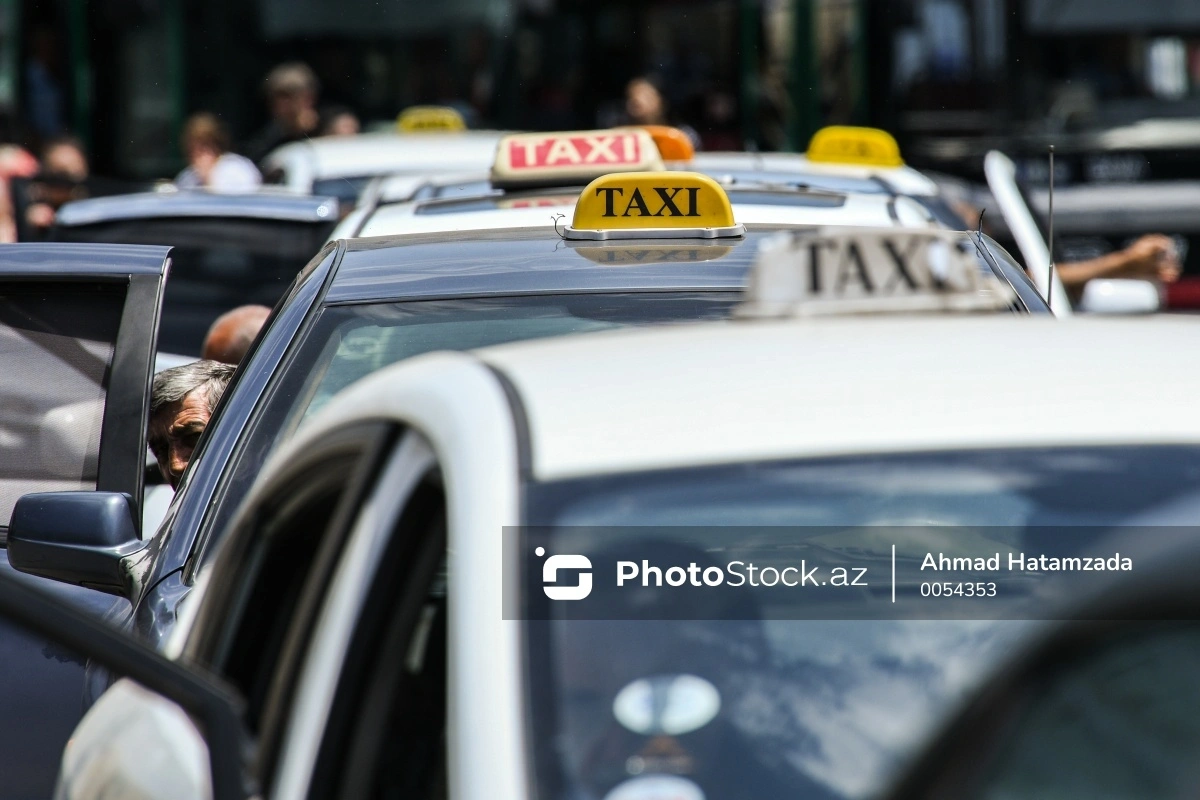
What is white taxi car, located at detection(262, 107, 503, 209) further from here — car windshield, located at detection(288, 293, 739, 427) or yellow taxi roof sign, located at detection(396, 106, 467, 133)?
car windshield, located at detection(288, 293, 739, 427)

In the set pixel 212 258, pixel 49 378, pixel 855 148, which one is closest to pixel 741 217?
pixel 49 378

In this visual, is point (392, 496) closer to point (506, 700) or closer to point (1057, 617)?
point (506, 700)

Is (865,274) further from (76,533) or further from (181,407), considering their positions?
(181,407)

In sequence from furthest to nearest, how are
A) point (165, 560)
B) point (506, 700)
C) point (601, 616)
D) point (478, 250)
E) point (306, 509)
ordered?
point (478, 250) < point (165, 560) < point (306, 509) < point (601, 616) < point (506, 700)

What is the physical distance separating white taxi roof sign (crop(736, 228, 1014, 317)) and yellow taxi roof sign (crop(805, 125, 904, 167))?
4492 millimetres

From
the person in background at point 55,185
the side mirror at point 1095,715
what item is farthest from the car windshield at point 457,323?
the person in background at point 55,185

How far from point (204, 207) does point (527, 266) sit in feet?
11.6

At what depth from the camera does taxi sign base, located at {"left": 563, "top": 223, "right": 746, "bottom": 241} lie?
370 centimetres

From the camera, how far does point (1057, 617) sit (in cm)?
Answer: 156

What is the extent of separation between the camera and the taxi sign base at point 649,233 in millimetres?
3703

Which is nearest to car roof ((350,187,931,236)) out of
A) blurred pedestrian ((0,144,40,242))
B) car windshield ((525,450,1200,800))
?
car windshield ((525,450,1200,800))

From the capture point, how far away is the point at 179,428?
4.14 meters

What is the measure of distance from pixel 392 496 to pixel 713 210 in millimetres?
2102

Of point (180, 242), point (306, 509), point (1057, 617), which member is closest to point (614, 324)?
point (306, 509)
